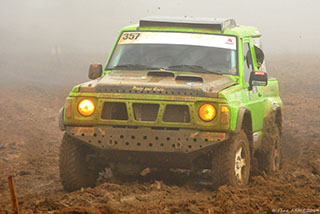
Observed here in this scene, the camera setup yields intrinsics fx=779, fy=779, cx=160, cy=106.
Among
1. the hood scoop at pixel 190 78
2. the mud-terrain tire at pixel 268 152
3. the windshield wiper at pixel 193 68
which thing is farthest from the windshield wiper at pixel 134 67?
the mud-terrain tire at pixel 268 152

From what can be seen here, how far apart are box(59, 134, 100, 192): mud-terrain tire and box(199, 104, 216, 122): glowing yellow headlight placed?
4.36ft

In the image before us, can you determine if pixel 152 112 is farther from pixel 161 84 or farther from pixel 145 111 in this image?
pixel 161 84

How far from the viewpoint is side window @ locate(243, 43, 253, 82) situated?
31.5 ft

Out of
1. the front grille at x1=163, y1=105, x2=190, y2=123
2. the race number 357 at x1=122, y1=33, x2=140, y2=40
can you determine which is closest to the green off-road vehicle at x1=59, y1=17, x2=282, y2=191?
the front grille at x1=163, y1=105, x2=190, y2=123

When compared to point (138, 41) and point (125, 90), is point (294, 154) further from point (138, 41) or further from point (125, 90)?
point (125, 90)

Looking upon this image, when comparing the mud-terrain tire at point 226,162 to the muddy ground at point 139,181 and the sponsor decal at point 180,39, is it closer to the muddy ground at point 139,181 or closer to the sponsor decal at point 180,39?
the muddy ground at point 139,181

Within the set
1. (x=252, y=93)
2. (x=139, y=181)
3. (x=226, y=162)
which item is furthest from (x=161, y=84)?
(x=252, y=93)

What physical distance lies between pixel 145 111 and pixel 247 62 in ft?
7.67

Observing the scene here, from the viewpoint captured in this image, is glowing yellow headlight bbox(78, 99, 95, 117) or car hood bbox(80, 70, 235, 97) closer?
car hood bbox(80, 70, 235, 97)

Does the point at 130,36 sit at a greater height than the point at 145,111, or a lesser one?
greater

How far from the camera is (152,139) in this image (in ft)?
26.0

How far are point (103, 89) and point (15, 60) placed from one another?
101 ft

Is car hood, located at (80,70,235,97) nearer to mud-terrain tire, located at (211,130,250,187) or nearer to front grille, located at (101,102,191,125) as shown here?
front grille, located at (101,102,191,125)

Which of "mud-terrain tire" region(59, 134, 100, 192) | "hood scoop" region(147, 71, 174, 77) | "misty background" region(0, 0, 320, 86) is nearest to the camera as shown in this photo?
"mud-terrain tire" region(59, 134, 100, 192)
